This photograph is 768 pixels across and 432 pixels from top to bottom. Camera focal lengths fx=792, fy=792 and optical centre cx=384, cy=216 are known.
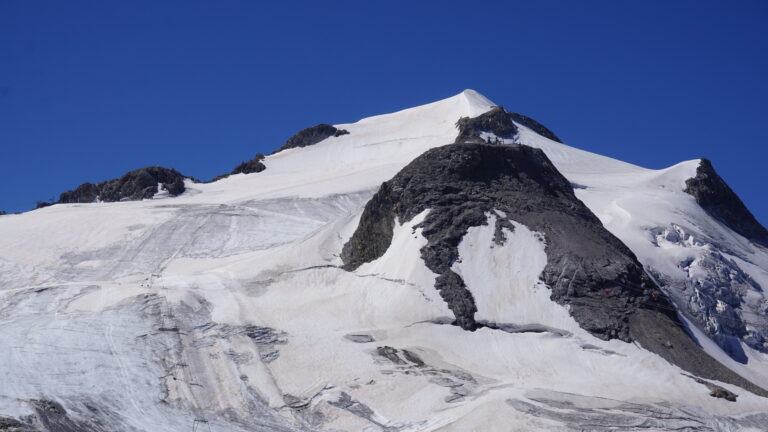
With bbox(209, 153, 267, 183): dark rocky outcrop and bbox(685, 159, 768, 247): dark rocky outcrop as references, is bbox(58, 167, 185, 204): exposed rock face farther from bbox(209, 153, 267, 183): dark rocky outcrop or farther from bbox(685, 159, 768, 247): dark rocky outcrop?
bbox(685, 159, 768, 247): dark rocky outcrop

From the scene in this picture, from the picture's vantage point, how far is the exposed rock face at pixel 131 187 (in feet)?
200

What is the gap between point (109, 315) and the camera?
94.6ft

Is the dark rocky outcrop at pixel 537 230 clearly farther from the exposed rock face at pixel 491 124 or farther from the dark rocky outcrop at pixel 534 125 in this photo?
the dark rocky outcrop at pixel 534 125

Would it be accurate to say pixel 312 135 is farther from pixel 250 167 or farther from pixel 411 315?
pixel 411 315

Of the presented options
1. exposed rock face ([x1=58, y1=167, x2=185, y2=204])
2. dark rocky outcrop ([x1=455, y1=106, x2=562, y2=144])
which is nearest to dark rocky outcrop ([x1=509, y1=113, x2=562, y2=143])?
dark rocky outcrop ([x1=455, y1=106, x2=562, y2=144])

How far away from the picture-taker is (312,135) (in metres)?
77.5

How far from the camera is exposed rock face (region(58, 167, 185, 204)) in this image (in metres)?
60.9

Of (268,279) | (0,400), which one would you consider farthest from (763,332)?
(0,400)

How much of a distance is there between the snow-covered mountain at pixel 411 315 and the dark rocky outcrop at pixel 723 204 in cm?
30

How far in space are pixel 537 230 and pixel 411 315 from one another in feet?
21.5

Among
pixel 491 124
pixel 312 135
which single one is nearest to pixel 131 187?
pixel 312 135

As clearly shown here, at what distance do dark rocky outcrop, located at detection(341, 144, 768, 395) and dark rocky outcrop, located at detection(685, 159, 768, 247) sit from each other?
17.1 meters

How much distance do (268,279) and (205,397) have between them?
11.3 metres

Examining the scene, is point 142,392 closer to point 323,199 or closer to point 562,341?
point 562,341
